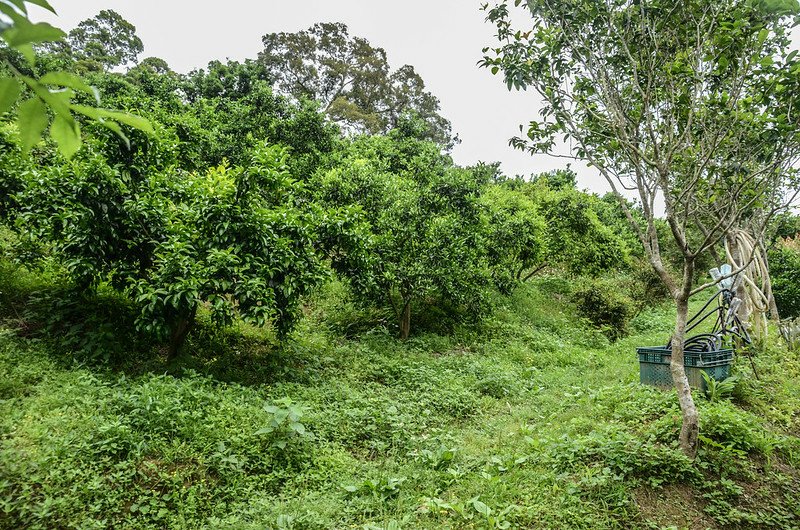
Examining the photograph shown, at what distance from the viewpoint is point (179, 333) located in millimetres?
6270

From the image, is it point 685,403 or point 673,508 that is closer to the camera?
point 673,508

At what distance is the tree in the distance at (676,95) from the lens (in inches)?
157

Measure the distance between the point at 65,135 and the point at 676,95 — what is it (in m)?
4.92

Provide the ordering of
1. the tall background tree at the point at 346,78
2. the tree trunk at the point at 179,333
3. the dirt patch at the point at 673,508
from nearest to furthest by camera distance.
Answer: the dirt patch at the point at 673,508, the tree trunk at the point at 179,333, the tall background tree at the point at 346,78

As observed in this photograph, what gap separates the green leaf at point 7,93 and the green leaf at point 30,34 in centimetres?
7

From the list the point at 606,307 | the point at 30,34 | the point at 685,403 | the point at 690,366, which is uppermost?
the point at 606,307

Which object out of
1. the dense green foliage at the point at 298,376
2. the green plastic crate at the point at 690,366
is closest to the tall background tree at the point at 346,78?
the dense green foliage at the point at 298,376

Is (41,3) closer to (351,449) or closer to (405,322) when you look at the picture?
(351,449)

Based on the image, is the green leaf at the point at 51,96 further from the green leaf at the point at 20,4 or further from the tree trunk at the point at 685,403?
the tree trunk at the point at 685,403

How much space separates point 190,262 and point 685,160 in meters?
5.73

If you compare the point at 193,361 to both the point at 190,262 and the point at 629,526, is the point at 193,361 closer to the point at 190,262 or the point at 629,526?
the point at 190,262

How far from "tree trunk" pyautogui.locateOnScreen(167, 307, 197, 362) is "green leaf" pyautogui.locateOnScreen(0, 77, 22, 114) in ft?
19.4

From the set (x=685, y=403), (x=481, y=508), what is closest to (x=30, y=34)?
(x=481, y=508)

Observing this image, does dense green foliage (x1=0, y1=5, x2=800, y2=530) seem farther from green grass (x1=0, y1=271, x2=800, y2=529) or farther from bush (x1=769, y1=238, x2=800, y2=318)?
bush (x1=769, y1=238, x2=800, y2=318)
